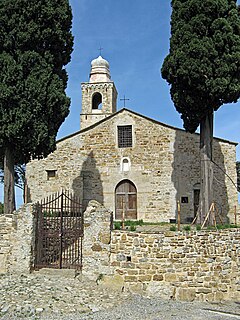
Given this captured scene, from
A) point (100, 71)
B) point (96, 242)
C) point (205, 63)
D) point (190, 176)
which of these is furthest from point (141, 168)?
point (100, 71)

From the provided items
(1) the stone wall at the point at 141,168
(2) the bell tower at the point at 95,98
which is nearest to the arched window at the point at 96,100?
(2) the bell tower at the point at 95,98

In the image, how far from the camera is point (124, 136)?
2012cm

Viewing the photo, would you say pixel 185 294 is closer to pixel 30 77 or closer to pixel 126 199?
pixel 30 77

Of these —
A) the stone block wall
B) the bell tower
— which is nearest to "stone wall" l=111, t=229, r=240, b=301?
the stone block wall

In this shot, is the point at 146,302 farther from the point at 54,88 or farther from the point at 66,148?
the point at 66,148

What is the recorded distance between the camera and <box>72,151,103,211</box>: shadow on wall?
774 inches

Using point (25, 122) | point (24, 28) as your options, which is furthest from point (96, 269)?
point (24, 28)

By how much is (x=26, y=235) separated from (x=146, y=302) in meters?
4.00

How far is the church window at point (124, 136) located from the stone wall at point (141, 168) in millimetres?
235

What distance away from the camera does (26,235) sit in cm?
1074

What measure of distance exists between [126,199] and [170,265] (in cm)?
960

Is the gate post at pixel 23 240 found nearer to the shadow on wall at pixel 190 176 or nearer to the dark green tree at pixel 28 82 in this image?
the dark green tree at pixel 28 82

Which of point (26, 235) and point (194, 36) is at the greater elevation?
point (194, 36)

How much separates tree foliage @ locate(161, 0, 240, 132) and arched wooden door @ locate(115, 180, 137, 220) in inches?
257
